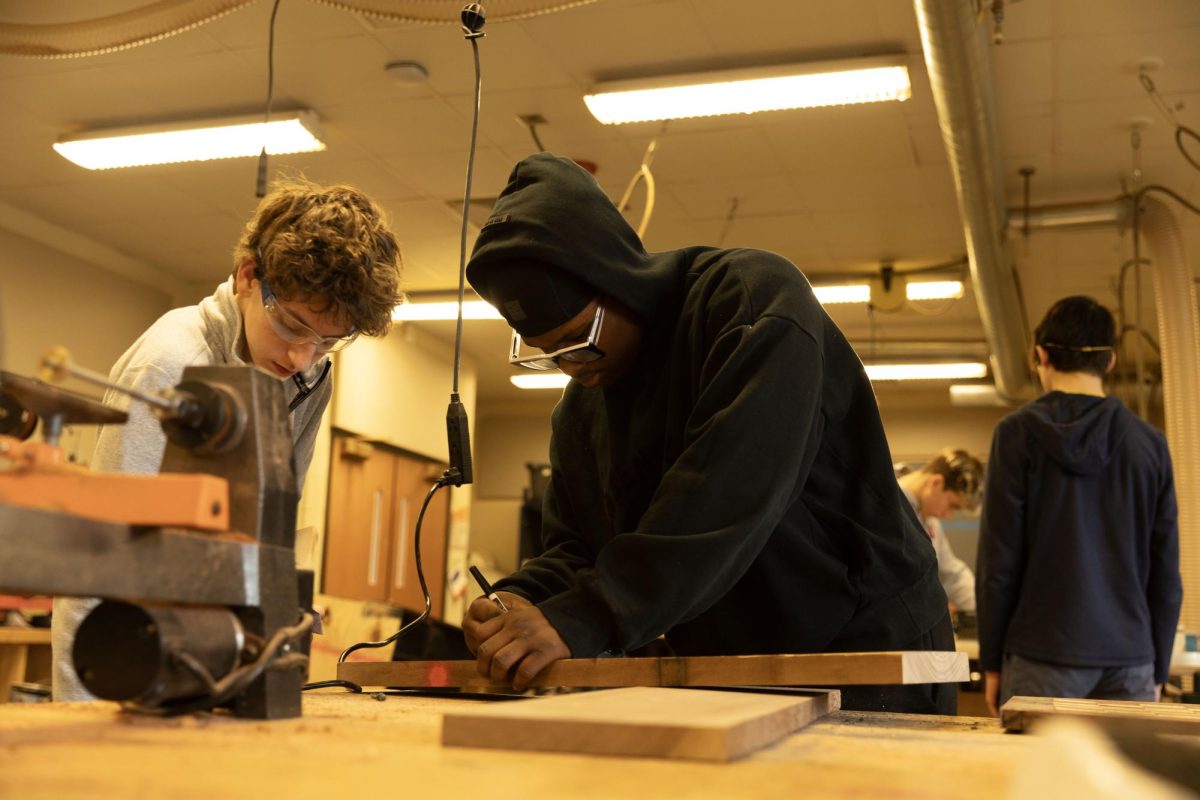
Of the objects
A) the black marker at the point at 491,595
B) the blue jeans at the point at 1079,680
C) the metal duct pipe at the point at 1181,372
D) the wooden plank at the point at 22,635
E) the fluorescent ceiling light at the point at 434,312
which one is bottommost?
the wooden plank at the point at 22,635

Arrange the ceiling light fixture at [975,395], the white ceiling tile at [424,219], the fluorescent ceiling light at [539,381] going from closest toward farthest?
the white ceiling tile at [424,219]
the ceiling light fixture at [975,395]
the fluorescent ceiling light at [539,381]

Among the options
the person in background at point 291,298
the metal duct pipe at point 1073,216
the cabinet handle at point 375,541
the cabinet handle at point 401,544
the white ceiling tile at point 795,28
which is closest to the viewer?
the person in background at point 291,298

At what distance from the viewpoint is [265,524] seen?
1.00 metres

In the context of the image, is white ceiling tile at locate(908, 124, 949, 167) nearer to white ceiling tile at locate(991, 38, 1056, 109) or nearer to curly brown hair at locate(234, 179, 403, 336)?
white ceiling tile at locate(991, 38, 1056, 109)

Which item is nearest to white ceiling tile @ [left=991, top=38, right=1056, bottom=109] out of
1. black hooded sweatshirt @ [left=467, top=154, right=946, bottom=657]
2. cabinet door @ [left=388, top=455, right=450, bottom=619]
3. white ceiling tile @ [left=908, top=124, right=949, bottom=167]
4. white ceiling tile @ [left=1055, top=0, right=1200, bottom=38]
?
white ceiling tile @ [left=1055, top=0, right=1200, bottom=38]

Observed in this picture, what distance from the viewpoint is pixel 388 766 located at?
69cm

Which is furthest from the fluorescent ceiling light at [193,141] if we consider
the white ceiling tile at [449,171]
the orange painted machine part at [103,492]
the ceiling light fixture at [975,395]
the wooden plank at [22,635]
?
the ceiling light fixture at [975,395]

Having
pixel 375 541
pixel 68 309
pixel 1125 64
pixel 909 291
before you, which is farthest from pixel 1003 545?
pixel 375 541

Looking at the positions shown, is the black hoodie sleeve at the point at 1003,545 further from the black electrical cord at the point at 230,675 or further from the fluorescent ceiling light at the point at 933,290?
the fluorescent ceiling light at the point at 933,290

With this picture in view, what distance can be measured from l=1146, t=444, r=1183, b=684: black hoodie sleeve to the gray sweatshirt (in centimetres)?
261

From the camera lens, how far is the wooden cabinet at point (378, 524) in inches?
338

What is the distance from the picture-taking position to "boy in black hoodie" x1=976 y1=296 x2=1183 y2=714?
337 centimetres

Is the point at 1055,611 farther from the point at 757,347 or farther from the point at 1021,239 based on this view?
the point at 1021,239

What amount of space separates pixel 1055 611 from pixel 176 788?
3.21 m
